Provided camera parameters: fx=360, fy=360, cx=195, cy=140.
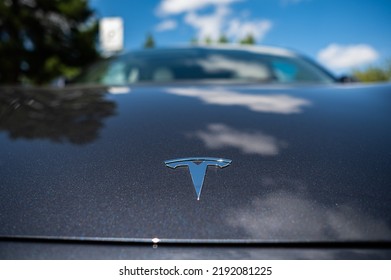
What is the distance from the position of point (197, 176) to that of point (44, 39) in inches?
746

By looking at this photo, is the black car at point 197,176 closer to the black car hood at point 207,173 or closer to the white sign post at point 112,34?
the black car hood at point 207,173

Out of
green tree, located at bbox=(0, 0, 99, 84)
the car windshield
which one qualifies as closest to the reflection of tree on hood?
the car windshield

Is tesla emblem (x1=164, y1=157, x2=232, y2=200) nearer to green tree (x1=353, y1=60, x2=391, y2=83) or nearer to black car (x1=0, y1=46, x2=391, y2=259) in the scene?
black car (x1=0, y1=46, x2=391, y2=259)

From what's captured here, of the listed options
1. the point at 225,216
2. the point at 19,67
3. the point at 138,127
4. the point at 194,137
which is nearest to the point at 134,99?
the point at 138,127

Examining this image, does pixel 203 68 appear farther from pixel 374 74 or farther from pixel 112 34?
pixel 374 74

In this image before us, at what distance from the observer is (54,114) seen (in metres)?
1.18

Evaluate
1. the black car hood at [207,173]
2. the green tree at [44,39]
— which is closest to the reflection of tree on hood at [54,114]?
the black car hood at [207,173]

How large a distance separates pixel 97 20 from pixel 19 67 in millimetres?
4666

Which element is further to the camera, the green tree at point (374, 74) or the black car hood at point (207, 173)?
the green tree at point (374, 74)

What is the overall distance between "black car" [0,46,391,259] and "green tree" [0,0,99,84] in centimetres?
1626

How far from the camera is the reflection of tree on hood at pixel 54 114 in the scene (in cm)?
104

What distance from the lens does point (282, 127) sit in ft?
3.43

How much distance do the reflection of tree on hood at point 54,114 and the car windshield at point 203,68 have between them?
65 cm
